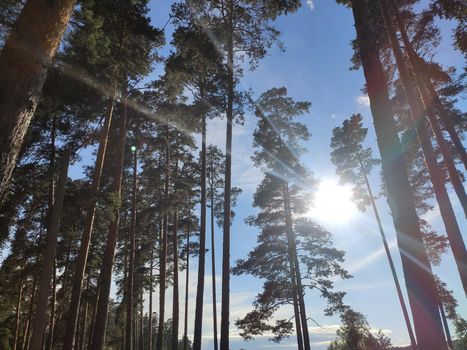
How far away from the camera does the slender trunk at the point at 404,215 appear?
3.69m

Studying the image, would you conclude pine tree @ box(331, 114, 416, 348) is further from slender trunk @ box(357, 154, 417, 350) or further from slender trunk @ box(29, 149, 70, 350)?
slender trunk @ box(29, 149, 70, 350)

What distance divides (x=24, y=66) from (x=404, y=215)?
525 centimetres

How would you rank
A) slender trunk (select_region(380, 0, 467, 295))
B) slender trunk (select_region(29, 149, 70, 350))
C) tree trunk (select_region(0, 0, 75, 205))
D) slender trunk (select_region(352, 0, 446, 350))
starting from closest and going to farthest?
1. slender trunk (select_region(352, 0, 446, 350))
2. tree trunk (select_region(0, 0, 75, 205))
3. slender trunk (select_region(29, 149, 70, 350))
4. slender trunk (select_region(380, 0, 467, 295))

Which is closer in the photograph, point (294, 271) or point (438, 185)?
point (438, 185)

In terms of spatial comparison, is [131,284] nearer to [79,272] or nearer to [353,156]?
[79,272]

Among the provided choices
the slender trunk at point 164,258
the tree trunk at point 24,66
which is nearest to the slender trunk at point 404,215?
the tree trunk at point 24,66

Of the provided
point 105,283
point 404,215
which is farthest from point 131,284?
point 404,215

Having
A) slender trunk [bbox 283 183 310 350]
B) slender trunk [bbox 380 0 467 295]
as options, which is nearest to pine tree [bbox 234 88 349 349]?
slender trunk [bbox 283 183 310 350]

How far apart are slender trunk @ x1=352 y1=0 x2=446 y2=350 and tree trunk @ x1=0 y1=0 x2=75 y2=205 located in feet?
15.4

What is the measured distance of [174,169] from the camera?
888 inches

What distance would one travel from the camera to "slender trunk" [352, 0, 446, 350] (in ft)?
12.1

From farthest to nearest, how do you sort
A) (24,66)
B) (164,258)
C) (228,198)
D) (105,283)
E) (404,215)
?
(164,258), (228,198), (105,283), (24,66), (404,215)

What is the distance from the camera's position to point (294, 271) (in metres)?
18.8

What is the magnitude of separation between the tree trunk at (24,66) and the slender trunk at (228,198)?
27.3 feet
